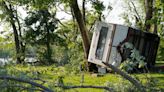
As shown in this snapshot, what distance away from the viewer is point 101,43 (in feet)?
61.1

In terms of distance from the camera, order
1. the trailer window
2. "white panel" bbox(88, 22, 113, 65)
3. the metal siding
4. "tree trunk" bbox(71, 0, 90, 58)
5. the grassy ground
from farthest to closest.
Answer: "tree trunk" bbox(71, 0, 90, 58) < the trailer window < "white panel" bbox(88, 22, 113, 65) < the metal siding < the grassy ground

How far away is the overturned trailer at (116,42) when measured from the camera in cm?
1778

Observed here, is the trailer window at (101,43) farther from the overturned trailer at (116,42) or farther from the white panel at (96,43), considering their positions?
the white panel at (96,43)

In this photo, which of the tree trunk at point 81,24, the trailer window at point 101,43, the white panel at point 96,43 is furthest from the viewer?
the tree trunk at point 81,24

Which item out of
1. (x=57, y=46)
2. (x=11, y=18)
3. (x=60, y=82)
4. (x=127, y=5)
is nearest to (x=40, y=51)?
(x=57, y=46)

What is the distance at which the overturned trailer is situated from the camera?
17781 millimetres

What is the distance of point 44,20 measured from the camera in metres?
34.8

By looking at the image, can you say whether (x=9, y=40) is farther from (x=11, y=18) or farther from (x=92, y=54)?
(x=92, y=54)

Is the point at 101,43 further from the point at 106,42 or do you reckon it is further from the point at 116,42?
the point at 116,42

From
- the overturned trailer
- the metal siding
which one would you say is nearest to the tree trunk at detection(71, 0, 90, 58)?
the overturned trailer

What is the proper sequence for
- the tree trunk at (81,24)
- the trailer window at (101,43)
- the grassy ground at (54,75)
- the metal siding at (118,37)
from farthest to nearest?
the tree trunk at (81,24) → the trailer window at (101,43) → the metal siding at (118,37) → the grassy ground at (54,75)

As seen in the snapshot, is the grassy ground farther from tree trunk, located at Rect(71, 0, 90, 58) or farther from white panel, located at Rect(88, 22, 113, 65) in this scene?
tree trunk, located at Rect(71, 0, 90, 58)

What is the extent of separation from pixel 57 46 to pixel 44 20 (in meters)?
2.78

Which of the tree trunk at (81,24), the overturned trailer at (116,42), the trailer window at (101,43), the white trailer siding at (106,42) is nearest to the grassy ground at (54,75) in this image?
the white trailer siding at (106,42)
